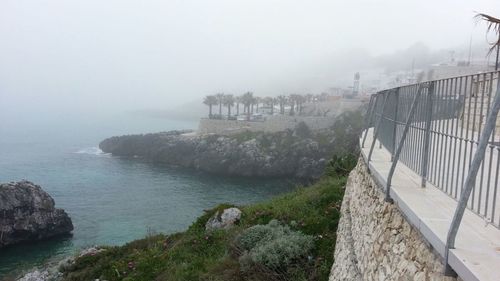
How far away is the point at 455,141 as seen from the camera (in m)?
3.90

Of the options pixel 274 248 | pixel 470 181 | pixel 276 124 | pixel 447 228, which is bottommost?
pixel 276 124

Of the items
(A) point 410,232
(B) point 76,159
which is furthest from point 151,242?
(B) point 76,159

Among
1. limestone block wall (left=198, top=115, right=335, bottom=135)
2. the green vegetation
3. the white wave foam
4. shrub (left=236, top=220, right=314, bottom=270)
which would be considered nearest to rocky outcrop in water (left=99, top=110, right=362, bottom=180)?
limestone block wall (left=198, top=115, right=335, bottom=135)

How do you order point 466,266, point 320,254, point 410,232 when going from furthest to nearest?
1. point 320,254
2. point 410,232
3. point 466,266

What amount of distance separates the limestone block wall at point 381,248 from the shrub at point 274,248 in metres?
2.09

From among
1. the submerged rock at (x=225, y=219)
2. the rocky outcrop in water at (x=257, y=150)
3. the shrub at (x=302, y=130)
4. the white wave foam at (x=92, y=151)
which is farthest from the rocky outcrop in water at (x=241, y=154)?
the submerged rock at (x=225, y=219)

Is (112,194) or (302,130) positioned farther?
(302,130)

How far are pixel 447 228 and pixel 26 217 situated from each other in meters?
36.7

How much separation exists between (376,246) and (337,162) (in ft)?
48.7

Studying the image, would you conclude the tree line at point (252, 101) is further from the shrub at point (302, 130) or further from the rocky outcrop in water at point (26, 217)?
the rocky outcrop in water at point (26, 217)

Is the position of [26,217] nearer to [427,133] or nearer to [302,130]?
[427,133]

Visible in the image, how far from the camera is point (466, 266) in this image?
2.61m

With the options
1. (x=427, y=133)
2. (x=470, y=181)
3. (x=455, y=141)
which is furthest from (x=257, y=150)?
(x=470, y=181)

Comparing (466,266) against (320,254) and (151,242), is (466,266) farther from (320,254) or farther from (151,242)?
(151,242)
